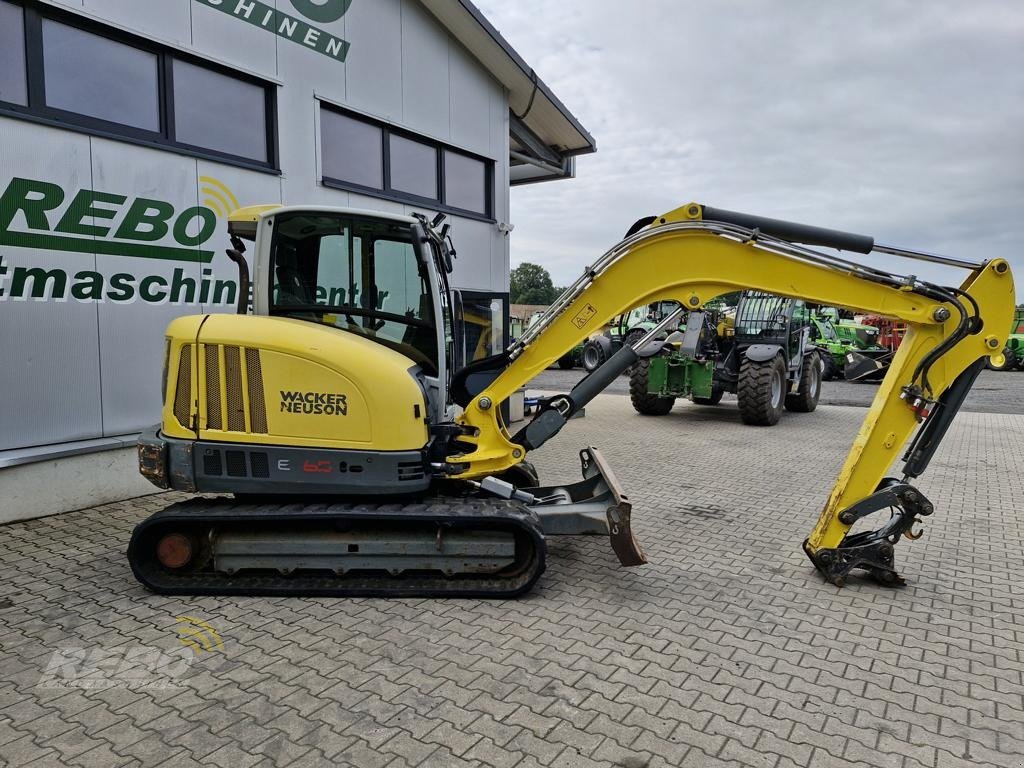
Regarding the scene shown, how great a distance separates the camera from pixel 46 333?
235 inches

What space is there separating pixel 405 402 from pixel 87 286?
3.88 meters

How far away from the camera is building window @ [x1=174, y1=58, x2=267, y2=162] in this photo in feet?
22.7

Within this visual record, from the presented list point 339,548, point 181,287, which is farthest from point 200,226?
point 339,548

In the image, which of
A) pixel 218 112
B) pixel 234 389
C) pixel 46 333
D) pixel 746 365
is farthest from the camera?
pixel 746 365

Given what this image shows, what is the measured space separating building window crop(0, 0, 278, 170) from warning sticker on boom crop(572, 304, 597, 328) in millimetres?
4655

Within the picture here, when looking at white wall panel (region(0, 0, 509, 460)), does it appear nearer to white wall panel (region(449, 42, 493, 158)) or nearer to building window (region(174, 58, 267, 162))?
building window (region(174, 58, 267, 162))

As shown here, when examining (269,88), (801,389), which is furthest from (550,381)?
(269,88)

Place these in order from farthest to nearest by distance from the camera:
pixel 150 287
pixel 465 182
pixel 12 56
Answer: pixel 465 182
pixel 150 287
pixel 12 56

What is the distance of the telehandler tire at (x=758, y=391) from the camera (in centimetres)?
1186

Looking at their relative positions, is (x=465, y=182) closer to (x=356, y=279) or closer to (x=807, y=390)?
(x=356, y=279)

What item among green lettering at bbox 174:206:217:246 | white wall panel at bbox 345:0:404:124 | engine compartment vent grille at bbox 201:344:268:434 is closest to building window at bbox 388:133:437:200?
white wall panel at bbox 345:0:404:124

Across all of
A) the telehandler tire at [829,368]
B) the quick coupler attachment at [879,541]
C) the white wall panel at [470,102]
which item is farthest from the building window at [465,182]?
the telehandler tire at [829,368]

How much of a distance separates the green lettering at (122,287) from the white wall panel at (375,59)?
3.69 metres

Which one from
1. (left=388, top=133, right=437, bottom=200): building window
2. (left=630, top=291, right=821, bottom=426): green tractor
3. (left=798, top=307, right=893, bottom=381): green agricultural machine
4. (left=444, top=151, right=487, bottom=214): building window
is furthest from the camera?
(left=798, top=307, right=893, bottom=381): green agricultural machine
